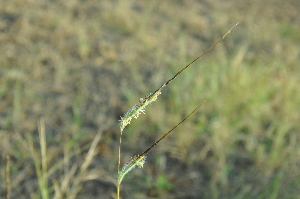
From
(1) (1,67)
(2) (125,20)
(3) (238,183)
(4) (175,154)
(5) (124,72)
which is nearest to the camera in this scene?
(3) (238,183)

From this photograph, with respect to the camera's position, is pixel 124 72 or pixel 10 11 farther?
pixel 10 11

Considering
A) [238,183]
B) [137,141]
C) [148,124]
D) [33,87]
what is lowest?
[238,183]

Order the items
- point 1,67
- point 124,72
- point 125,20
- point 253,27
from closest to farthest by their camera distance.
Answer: point 1,67 < point 124,72 < point 125,20 < point 253,27

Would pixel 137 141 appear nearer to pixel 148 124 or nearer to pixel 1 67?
pixel 148 124

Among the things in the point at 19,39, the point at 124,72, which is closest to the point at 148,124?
the point at 124,72

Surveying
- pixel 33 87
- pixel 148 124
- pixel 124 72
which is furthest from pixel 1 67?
pixel 148 124

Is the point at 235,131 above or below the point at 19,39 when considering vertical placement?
below

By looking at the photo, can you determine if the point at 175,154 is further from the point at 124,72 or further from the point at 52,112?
the point at 124,72
